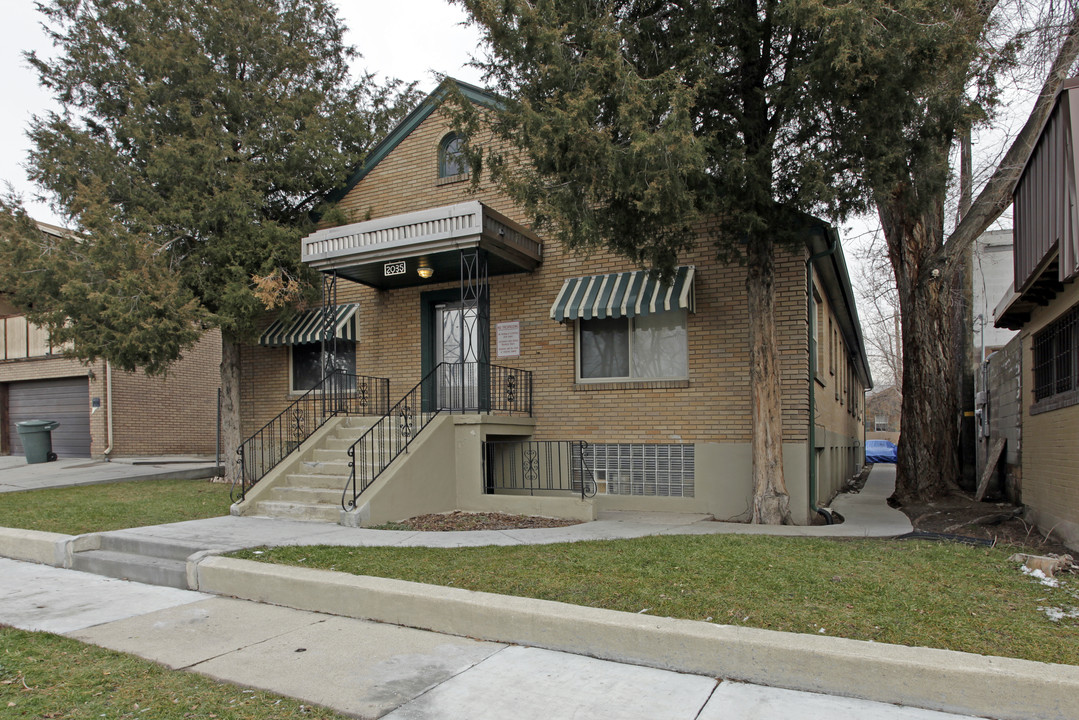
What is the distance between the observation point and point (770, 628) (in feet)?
14.5

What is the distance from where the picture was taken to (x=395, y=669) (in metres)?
4.42

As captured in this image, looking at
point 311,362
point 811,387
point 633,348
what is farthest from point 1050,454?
point 311,362

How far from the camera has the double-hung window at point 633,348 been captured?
10758 mm

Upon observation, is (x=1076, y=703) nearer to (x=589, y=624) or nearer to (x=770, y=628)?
(x=770, y=628)

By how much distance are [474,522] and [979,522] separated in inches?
265

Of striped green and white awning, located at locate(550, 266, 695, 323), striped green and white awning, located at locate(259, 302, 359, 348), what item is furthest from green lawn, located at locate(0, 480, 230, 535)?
striped green and white awning, located at locate(550, 266, 695, 323)

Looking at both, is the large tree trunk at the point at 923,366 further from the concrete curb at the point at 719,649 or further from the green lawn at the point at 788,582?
the concrete curb at the point at 719,649

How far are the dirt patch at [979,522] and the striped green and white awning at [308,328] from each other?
969 cm

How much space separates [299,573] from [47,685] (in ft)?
6.75

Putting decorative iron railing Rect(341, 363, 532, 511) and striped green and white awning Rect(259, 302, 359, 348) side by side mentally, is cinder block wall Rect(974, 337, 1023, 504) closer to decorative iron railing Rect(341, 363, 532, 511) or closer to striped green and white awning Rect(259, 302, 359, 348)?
decorative iron railing Rect(341, 363, 532, 511)

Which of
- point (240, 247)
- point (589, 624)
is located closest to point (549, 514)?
point (589, 624)

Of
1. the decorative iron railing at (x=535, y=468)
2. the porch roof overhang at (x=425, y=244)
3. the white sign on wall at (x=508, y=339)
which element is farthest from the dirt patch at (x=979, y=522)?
the porch roof overhang at (x=425, y=244)

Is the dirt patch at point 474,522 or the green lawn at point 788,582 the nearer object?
the green lawn at point 788,582

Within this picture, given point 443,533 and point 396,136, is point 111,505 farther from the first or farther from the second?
point 396,136
